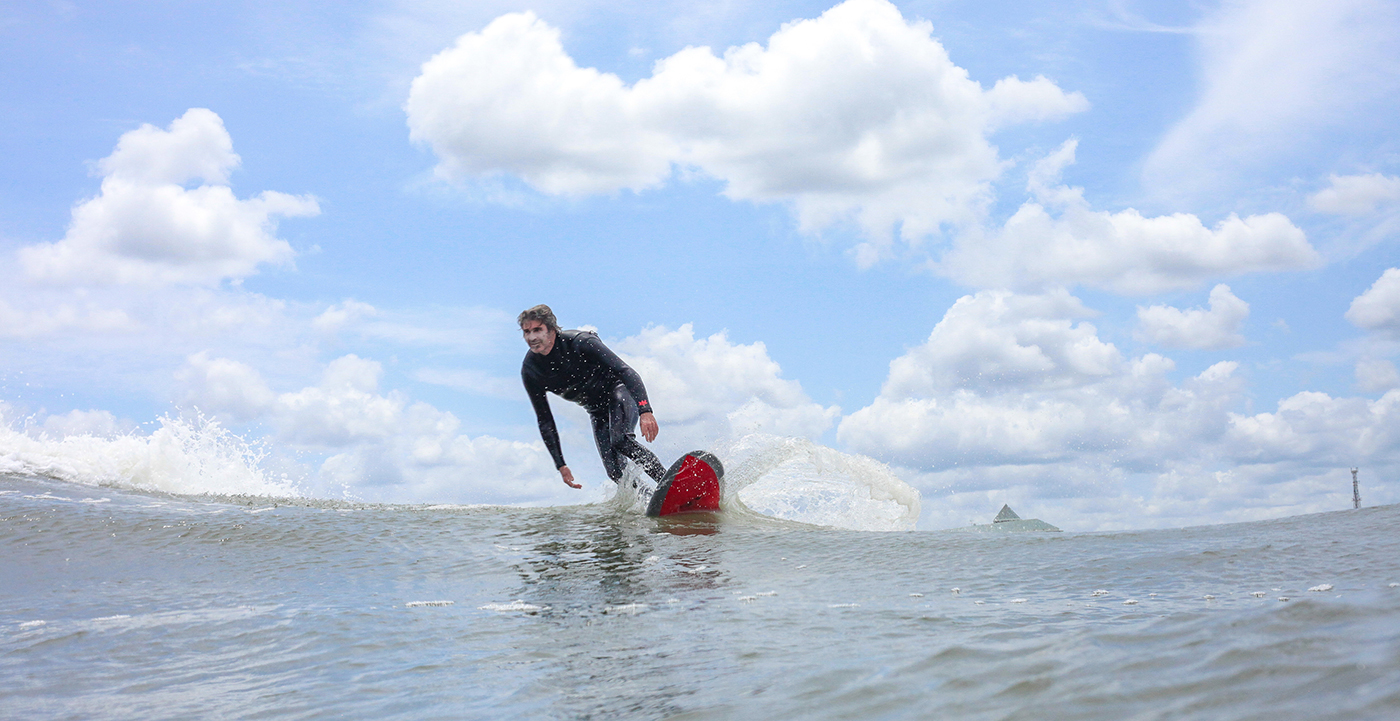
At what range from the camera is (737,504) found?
33.3 feet

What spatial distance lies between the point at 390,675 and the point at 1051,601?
10.1 ft

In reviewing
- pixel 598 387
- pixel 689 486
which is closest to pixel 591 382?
pixel 598 387

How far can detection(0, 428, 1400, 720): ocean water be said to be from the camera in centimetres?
241

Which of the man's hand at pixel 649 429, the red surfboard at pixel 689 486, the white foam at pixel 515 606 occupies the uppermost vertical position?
the man's hand at pixel 649 429

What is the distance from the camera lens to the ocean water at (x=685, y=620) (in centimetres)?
241

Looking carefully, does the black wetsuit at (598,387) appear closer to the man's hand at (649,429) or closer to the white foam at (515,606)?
the man's hand at (649,429)

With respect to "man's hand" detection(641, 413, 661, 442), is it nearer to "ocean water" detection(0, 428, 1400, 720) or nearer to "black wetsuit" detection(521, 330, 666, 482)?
"black wetsuit" detection(521, 330, 666, 482)

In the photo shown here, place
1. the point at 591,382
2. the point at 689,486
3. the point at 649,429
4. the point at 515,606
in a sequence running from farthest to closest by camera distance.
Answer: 1. the point at 591,382
2. the point at 689,486
3. the point at 649,429
4. the point at 515,606

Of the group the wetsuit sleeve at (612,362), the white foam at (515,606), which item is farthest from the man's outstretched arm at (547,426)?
the white foam at (515,606)

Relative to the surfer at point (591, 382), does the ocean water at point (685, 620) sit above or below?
below

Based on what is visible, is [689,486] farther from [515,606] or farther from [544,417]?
[515,606]

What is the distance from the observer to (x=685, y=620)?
4.06m

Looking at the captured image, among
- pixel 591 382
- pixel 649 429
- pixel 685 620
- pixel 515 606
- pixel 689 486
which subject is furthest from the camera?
pixel 591 382

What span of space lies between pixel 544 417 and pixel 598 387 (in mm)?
847
